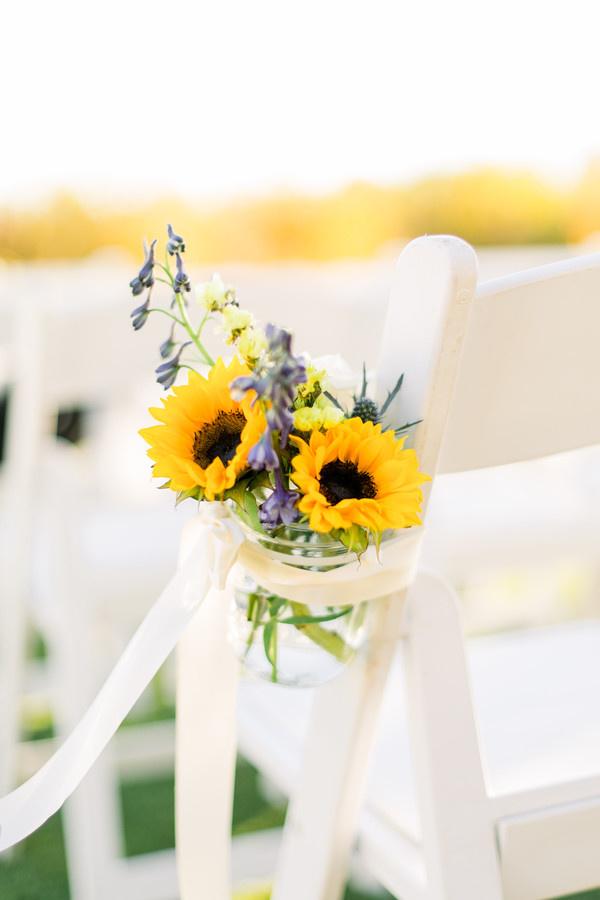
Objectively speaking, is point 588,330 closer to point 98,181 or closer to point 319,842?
point 319,842

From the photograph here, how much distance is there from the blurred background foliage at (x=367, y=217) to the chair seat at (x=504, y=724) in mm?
5990

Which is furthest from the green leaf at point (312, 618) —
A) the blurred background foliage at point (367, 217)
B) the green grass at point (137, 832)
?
the blurred background foliage at point (367, 217)

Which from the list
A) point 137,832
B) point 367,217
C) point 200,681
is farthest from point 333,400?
point 367,217

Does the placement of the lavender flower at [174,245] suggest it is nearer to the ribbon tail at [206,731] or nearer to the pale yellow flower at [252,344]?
the pale yellow flower at [252,344]

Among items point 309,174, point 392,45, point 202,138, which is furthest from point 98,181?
point 392,45

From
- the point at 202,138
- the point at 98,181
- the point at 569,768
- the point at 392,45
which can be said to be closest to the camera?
the point at 569,768

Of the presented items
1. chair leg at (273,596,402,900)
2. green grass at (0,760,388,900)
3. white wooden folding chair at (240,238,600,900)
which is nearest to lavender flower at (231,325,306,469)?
white wooden folding chair at (240,238,600,900)

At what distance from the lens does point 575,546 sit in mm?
2119

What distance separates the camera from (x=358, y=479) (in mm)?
703

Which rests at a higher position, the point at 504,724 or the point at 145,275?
the point at 145,275

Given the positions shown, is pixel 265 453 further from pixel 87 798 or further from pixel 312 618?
pixel 87 798

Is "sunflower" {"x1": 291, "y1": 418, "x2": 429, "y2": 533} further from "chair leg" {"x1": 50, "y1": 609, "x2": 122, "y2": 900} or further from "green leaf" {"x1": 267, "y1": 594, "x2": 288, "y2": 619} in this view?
"chair leg" {"x1": 50, "y1": 609, "x2": 122, "y2": 900}

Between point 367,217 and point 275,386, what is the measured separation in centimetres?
761

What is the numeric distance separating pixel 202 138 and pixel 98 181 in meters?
1.03
